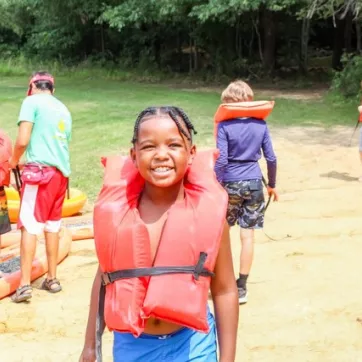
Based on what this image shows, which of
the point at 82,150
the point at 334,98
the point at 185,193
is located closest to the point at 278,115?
the point at 334,98

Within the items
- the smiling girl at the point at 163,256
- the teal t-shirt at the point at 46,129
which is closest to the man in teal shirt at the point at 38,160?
the teal t-shirt at the point at 46,129

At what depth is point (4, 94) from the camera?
20891mm

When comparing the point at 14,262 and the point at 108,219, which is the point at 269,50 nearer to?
the point at 14,262

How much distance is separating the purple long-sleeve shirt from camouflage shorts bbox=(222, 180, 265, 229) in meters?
0.05

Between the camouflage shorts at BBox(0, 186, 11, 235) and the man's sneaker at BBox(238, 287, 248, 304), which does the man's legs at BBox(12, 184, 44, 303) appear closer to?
the camouflage shorts at BBox(0, 186, 11, 235)

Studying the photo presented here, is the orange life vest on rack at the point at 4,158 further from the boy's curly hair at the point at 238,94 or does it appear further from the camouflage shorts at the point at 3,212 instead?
the boy's curly hair at the point at 238,94

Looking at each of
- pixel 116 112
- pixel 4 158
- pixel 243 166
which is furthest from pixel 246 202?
pixel 116 112

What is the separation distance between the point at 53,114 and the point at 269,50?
20.1m

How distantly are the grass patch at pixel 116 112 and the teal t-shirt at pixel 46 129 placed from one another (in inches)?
158

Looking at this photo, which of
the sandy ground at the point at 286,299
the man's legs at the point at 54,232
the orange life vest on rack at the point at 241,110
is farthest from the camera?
the man's legs at the point at 54,232

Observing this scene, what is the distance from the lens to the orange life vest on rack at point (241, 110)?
15.6 feet

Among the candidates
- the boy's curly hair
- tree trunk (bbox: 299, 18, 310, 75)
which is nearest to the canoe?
the boy's curly hair

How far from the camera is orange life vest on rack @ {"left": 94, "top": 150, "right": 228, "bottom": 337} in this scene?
234 centimetres

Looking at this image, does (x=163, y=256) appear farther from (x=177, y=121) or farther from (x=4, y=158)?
(x=4, y=158)
